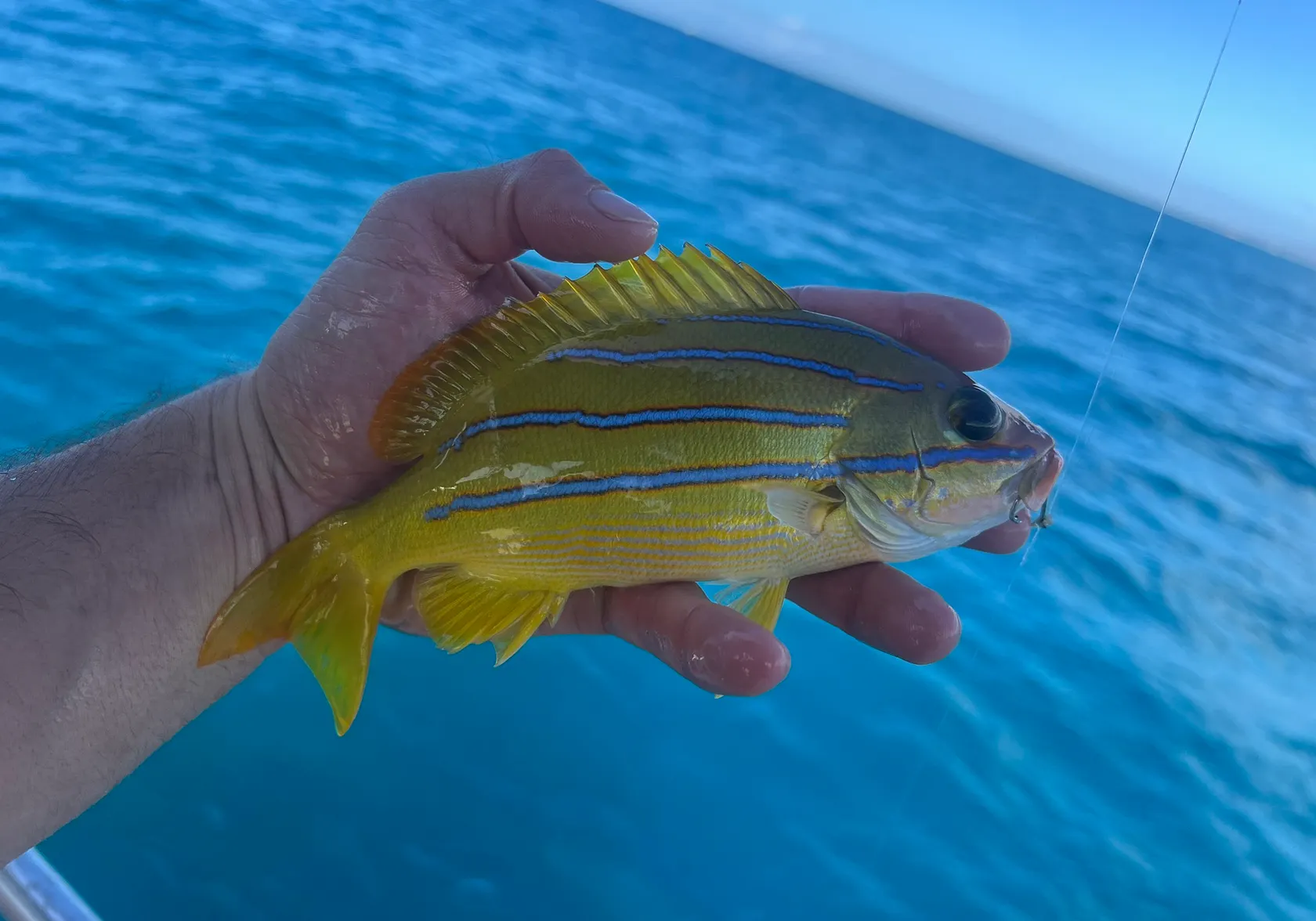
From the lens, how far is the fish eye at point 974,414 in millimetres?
2031

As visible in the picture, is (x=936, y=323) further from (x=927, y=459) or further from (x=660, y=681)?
(x=660, y=681)

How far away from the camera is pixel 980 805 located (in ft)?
16.7

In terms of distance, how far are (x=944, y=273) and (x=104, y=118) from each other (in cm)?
1288

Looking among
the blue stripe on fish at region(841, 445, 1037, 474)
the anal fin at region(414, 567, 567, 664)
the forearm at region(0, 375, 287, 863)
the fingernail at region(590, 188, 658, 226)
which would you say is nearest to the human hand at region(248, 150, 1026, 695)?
the fingernail at region(590, 188, 658, 226)

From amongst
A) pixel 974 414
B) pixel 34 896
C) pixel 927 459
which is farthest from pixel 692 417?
pixel 34 896

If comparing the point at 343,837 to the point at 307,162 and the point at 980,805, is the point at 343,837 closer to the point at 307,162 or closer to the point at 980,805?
the point at 980,805

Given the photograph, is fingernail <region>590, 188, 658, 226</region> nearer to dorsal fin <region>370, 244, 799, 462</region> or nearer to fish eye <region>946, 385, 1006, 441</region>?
dorsal fin <region>370, 244, 799, 462</region>

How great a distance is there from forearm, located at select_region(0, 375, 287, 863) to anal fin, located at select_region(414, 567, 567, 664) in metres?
0.61

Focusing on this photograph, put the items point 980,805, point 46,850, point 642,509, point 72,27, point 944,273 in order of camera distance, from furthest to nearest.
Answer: point 944,273
point 72,27
point 980,805
point 46,850
point 642,509

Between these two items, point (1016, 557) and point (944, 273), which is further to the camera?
point (944, 273)

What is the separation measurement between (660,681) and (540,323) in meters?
3.89

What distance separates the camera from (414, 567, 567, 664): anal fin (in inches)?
83.8

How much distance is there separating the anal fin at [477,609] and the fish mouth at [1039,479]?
48.2 inches

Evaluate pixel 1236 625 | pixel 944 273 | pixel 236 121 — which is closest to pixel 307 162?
pixel 236 121
